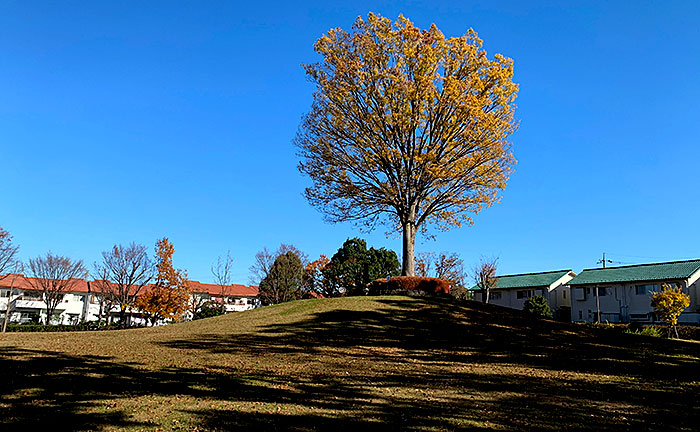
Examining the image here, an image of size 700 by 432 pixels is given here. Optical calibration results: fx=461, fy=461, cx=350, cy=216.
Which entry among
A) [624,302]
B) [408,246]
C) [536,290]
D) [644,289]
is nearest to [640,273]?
[644,289]

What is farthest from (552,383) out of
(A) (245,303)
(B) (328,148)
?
(A) (245,303)

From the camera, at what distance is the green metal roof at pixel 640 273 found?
142ft

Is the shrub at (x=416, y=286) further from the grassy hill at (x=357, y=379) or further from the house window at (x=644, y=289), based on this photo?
the house window at (x=644, y=289)

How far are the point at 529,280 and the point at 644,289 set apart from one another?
1320cm

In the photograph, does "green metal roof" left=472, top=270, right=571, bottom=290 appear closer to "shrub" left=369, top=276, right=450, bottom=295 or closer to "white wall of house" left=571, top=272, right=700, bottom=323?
"white wall of house" left=571, top=272, right=700, bottom=323

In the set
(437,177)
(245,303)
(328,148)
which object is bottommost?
(245,303)

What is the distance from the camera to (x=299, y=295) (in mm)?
54531

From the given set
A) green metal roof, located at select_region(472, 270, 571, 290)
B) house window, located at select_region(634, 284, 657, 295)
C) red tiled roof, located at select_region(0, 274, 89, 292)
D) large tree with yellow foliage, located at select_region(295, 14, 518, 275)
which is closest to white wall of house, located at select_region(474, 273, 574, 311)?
green metal roof, located at select_region(472, 270, 571, 290)

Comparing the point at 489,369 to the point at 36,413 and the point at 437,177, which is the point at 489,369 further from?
the point at 437,177

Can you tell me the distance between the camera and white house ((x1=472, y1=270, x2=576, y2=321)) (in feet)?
175

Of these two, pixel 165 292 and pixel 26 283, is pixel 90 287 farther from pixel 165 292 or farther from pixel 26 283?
pixel 165 292

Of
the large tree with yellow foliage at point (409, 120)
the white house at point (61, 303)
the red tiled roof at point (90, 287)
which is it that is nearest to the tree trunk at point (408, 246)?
the large tree with yellow foliage at point (409, 120)

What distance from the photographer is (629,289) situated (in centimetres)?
4631

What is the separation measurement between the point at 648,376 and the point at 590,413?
4.23 meters
